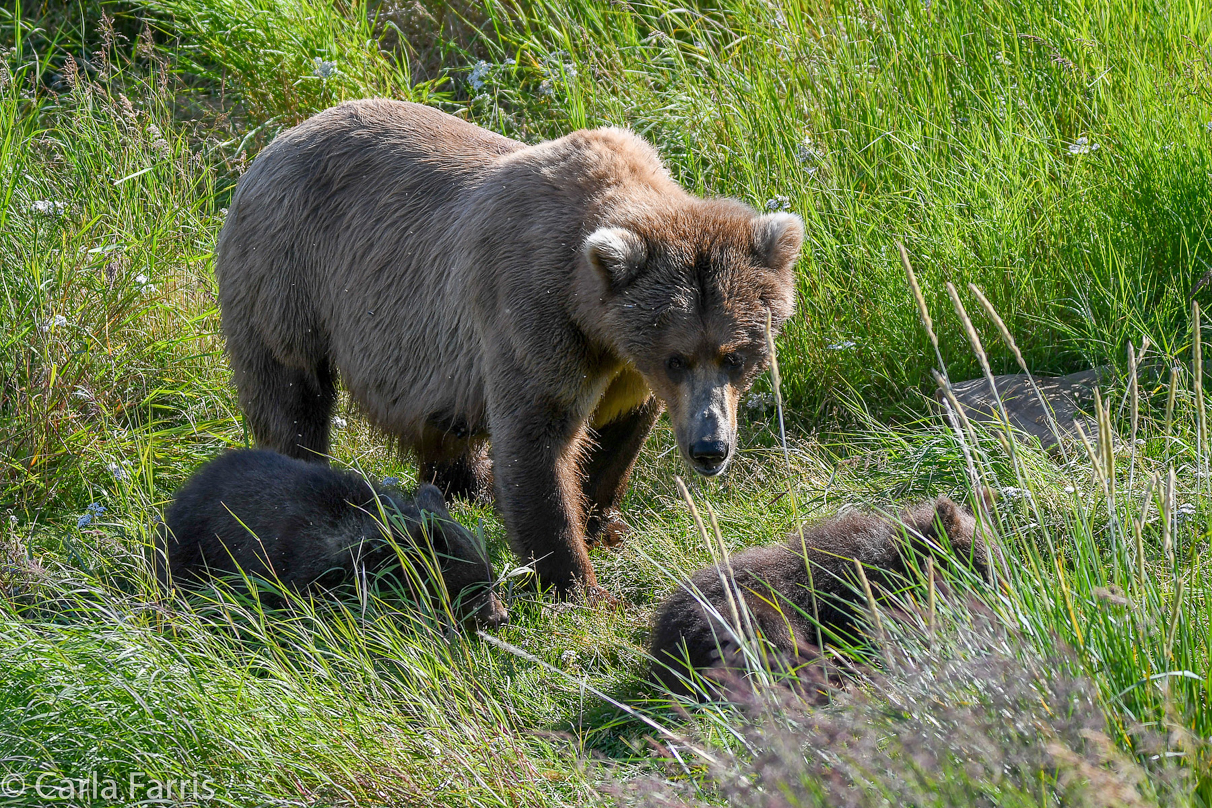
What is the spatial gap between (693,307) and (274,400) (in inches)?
97.5

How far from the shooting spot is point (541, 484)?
4.77 meters

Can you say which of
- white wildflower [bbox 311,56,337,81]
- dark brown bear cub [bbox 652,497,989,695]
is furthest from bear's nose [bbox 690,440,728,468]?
white wildflower [bbox 311,56,337,81]

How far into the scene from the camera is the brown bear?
4527 mm

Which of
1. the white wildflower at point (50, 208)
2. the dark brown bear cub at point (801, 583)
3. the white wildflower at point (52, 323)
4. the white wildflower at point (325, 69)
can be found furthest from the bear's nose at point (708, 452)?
the white wildflower at point (325, 69)

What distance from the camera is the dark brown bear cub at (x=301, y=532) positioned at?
4.49m

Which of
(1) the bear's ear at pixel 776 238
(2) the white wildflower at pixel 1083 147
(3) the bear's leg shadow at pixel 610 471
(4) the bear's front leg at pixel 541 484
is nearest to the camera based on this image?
(1) the bear's ear at pixel 776 238

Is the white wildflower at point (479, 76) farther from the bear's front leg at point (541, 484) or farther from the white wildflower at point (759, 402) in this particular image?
the bear's front leg at point (541, 484)

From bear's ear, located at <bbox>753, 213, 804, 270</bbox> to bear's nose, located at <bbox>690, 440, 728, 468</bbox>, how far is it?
0.80 m

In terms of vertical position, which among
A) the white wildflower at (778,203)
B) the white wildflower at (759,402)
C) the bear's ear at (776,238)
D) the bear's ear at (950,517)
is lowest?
the white wildflower at (759,402)

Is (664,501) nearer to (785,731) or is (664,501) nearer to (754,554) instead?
(754,554)

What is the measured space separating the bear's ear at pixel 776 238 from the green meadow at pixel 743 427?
3.17 feet

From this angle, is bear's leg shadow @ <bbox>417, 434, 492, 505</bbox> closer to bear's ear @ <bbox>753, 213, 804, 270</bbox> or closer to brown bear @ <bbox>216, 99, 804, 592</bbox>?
brown bear @ <bbox>216, 99, 804, 592</bbox>

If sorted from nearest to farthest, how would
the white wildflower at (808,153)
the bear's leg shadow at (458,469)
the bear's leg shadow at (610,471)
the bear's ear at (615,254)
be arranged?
1. the bear's ear at (615,254)
2. the bear's leg shadow at (610,471)
3. the bear's leg shadow at (458,469)
4. the white wildflower at (808,153)

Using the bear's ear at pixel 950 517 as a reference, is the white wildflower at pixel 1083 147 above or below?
above
